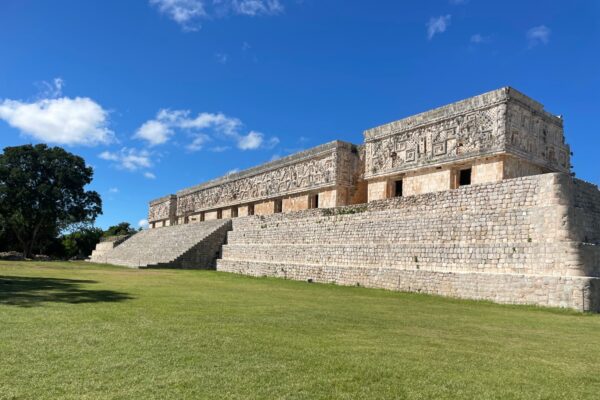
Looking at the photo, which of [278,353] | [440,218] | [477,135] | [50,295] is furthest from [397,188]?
[278,353]

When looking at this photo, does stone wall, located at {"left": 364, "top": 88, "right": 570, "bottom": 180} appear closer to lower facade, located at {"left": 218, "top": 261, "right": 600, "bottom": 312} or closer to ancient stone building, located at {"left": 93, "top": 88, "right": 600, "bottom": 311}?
ancient stone building, located at {"left": 93, "top": 88, "right": 600, "bottom": 311}

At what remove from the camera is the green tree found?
29625 millimetres

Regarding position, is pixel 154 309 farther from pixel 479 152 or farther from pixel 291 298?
pixel 479 152

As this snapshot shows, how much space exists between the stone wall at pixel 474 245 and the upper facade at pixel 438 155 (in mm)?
2328

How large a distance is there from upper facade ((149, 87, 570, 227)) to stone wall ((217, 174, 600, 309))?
2328 mm

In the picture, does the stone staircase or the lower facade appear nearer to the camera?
the lower facade

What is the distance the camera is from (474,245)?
1122 cm

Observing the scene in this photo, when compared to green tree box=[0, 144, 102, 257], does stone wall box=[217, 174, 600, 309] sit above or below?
below

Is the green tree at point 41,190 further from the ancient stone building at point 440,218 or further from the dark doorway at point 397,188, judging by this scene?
the dark doorway at point 397,188

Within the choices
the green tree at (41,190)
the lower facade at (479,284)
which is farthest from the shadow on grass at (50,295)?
the green tree at (41,190)

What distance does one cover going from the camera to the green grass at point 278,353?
3342 millimetres

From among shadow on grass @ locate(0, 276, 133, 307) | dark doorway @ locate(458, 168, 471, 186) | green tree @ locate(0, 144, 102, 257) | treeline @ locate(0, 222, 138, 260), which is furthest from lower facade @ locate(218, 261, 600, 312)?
treeline @ locate(0, 222, 138, 260)

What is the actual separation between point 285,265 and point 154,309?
33.8 ft

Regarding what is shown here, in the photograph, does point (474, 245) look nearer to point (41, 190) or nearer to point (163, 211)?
point (41, 190)
